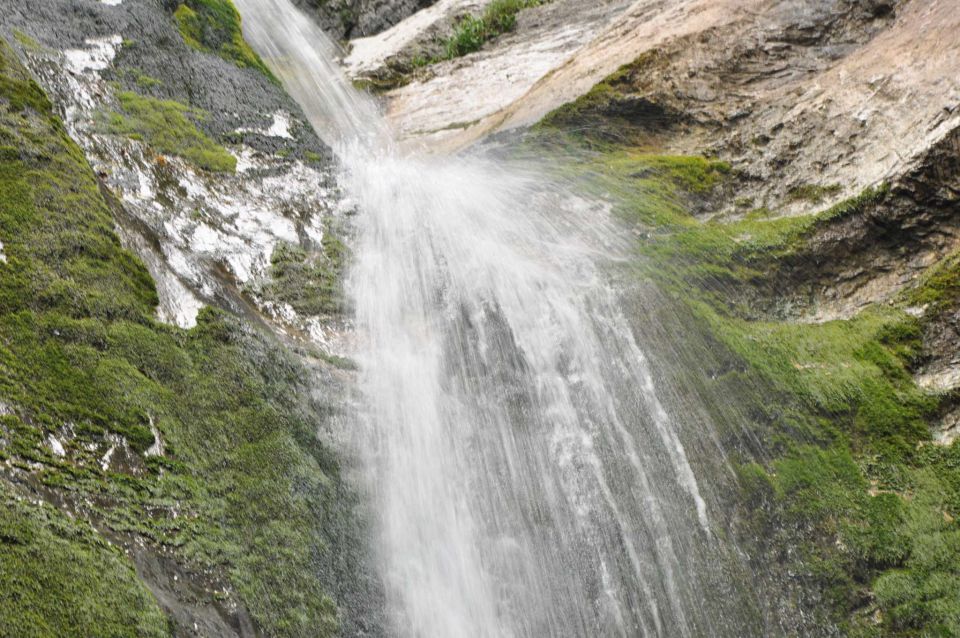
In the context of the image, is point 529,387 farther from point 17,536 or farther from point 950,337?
point 17,536

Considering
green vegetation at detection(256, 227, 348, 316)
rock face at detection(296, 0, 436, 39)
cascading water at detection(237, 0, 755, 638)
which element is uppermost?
rock face at detection(296, 0, 436, 39)

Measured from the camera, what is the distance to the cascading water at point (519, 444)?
5.60 metres

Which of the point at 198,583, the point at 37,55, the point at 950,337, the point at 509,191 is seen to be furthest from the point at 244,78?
the point at 950,337

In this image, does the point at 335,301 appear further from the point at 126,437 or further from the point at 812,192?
the point at 812,192

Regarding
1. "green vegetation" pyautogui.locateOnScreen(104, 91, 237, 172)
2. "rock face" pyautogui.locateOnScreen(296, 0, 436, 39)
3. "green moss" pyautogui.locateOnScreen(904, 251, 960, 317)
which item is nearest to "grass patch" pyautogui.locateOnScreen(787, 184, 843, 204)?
"green moss" pyautogui.locateOnScreen(904, 251, 960, 317)

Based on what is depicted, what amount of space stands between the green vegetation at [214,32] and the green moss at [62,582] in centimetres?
1055

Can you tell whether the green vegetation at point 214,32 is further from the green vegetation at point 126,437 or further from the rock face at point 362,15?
the rock face at point 362,15

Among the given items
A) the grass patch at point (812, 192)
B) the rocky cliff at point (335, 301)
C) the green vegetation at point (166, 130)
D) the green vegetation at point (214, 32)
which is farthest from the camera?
the green vegetation at point (214, 32)

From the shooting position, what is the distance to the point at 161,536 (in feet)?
13.8

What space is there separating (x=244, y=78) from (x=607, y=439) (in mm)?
9272

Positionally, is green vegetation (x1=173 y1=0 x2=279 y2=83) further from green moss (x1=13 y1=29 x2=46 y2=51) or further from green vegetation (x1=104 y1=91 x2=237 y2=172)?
green vegetation (x1=104 y1=91 x2=237 y2=172)

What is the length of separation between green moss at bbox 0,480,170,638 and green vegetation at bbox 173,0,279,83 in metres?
10.5

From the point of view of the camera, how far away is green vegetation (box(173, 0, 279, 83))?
12.3m

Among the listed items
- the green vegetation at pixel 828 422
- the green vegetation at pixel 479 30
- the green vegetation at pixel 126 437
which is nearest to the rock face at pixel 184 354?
the green vegetation at pixel 126 437
